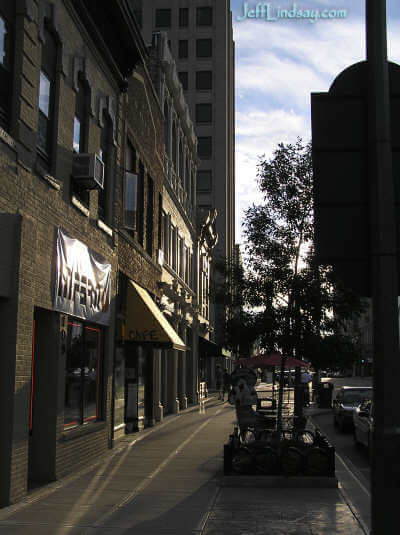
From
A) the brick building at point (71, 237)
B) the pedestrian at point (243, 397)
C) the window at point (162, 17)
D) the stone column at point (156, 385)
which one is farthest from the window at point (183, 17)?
the pedestrian at point (243, 397)

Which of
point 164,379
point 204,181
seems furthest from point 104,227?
point 204,181

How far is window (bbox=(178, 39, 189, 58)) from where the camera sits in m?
60.2

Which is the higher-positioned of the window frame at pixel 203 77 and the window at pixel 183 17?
the window at pixel 183 17

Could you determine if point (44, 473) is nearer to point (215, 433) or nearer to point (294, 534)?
point (294, 534)

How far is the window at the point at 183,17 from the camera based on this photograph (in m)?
61.0

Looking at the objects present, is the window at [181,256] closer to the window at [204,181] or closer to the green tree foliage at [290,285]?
the green tree foliage at [290,285]

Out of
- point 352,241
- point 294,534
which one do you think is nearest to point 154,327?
point 294,534

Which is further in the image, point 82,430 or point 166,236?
point 166,236

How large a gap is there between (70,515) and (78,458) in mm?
4014

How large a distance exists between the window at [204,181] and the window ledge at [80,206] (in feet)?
157

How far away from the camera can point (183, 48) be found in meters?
60.3

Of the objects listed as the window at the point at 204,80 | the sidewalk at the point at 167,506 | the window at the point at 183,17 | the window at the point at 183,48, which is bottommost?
the sidewalk at the point at 167,506

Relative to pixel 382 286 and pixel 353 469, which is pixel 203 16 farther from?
pixel 382 286

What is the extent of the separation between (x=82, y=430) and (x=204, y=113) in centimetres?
5080
